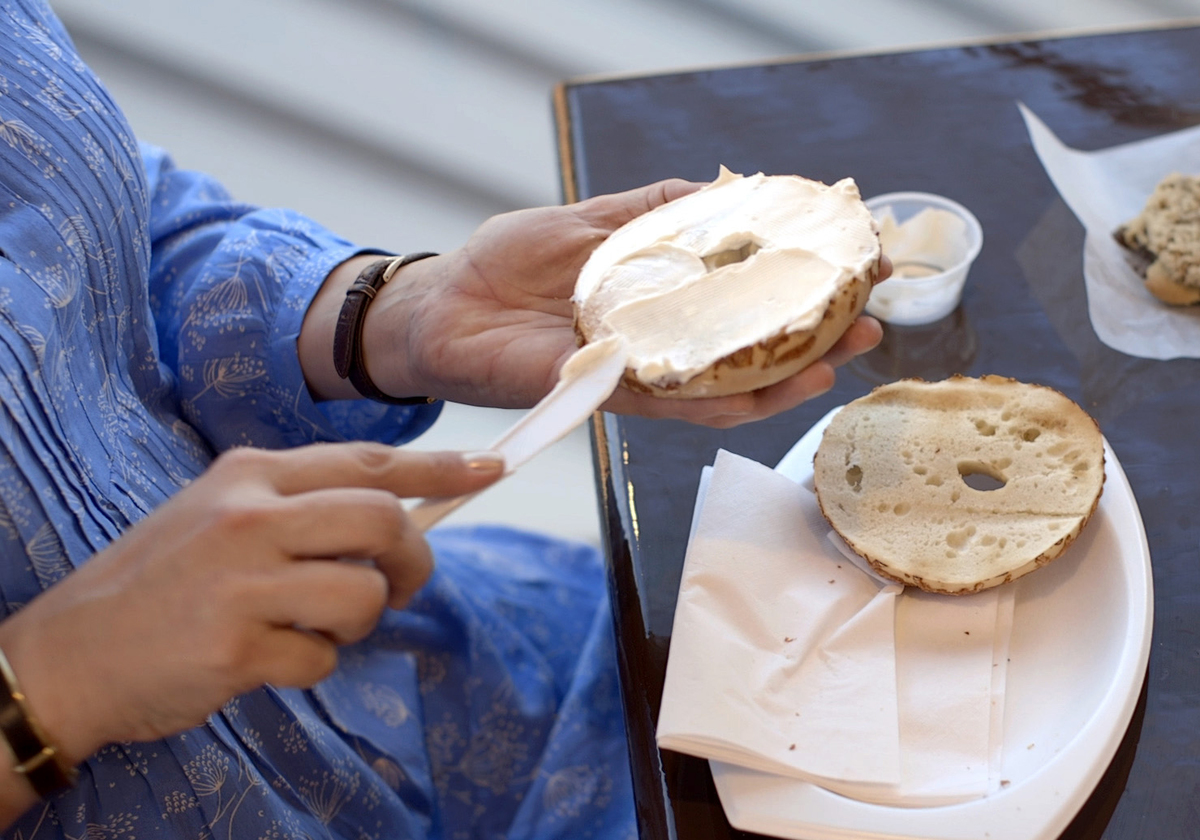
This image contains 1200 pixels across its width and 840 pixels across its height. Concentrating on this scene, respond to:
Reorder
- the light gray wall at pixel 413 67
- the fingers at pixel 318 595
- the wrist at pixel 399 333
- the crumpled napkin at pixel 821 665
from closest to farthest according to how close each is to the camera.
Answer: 1. the fingers at pixel 318 595
2. the crumpled napkin at pixel 821 665
3. the wrist at pixel 399 333
4. the light gray wall at pixel 413 67

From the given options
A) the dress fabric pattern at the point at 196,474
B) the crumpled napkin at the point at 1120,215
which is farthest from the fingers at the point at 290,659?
the crumpled napkin at the point at 1120,215

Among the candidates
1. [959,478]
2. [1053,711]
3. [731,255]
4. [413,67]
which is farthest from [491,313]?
[413,67]

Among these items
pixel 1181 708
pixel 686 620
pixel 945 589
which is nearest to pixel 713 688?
pixel 686 620

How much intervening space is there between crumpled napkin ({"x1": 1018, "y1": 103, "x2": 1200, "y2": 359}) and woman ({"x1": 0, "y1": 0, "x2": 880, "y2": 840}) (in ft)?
1.36

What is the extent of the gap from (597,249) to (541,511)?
126cm

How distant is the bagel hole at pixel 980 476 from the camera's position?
86cm

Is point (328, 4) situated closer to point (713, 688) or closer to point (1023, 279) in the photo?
point (1023, 279)

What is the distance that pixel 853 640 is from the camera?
757 millimetres

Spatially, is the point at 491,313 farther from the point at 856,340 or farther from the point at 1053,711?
the point at 1053,711

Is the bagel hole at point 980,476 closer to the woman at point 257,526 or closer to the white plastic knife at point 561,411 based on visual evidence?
the woman at point 257,526

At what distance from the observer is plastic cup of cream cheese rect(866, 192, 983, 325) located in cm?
106

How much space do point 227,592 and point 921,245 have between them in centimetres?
85

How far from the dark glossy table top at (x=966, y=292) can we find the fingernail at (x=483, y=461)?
262mm

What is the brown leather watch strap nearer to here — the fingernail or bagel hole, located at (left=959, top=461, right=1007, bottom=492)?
the fingernail
